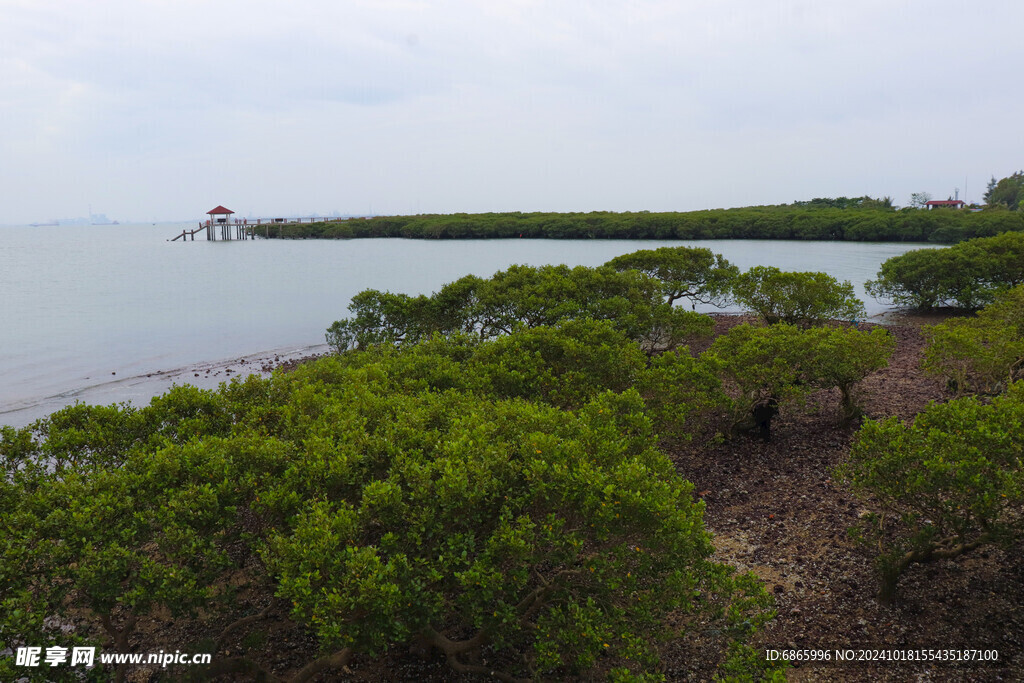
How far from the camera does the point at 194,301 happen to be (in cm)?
4356

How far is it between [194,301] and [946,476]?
1795 inches

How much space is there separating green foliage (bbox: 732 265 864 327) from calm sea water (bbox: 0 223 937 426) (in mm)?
17546

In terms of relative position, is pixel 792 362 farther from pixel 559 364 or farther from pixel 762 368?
pixel 559 364

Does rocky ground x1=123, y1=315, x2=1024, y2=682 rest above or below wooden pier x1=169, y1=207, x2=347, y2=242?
below

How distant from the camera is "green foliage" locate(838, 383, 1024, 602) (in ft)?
24.0

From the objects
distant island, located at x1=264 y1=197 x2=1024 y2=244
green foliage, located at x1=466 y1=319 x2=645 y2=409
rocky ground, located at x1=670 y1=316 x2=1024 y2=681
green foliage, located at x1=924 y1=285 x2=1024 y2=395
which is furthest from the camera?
distant island, located at x1=264 y1=197 x2=1024 y2=244

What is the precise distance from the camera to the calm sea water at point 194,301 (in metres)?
25.4

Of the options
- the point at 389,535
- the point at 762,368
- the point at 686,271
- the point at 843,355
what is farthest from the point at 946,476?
the point at 686,271

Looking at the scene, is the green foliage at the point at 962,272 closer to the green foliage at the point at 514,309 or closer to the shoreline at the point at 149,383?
the green foliage at the point at 514,309

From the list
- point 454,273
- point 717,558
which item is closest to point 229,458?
point 717,558

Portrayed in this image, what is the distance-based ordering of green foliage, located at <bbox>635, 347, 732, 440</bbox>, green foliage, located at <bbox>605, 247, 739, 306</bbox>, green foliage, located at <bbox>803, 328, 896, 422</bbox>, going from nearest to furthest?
green foliage, located at <bbox>635, 347, 732, 440</bbox>
green foliage, located at <bbox>803, 328, 896, 422</bbox>
green foliage, located at <bbox>605, 247, 739, 306</bbox>

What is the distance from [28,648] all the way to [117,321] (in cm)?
3678

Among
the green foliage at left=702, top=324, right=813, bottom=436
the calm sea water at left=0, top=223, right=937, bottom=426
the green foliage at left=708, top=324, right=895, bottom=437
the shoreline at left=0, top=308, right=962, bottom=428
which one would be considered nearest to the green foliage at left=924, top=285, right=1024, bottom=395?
the green foliage at left=708, top=324, right=895, bottom=437

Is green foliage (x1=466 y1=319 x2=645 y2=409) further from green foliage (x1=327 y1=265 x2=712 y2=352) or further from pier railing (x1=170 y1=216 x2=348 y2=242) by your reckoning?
pier railing (x1=170 y1=216 x2=348 y2=242)
